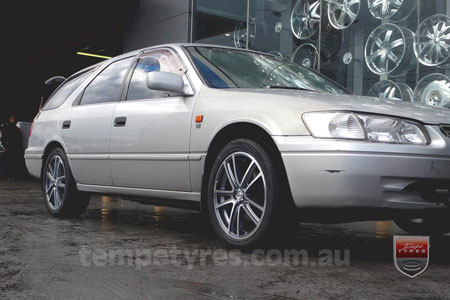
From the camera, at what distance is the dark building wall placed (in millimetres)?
13680

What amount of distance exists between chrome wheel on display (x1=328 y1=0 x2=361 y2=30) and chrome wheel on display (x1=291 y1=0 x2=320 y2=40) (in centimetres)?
33

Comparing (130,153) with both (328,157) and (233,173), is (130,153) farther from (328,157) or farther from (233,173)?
(328,157)

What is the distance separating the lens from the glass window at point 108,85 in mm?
5320

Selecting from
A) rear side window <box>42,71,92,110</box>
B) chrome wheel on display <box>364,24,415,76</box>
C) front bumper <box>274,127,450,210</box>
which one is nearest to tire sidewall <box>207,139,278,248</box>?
front bumper <box>274,127,450,210</box>

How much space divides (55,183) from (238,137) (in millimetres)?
2654

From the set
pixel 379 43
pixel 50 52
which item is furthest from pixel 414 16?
pixel 50 52

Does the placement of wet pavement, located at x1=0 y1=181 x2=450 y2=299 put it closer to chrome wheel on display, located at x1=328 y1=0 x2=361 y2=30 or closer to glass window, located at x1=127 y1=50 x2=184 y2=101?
glass window, located at x1=127 y1=50 x2=184 y2=101

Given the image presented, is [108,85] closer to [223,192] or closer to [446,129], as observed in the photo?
[223,192]

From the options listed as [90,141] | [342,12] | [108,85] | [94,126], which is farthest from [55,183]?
[342,12]

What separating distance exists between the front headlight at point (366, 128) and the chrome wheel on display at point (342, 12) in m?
7.06

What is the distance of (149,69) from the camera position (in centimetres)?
507

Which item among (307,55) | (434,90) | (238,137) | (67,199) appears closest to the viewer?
(238,137)

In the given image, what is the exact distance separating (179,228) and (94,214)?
1.52 metres

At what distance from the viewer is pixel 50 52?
19.4m
